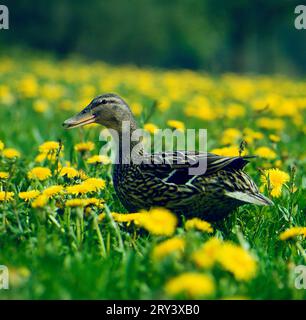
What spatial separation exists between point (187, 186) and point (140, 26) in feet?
92.7

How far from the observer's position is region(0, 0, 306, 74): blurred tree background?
26188 mm

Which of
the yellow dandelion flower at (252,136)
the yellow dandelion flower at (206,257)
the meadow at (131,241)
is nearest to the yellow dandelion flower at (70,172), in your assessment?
the meadow at (131,241)

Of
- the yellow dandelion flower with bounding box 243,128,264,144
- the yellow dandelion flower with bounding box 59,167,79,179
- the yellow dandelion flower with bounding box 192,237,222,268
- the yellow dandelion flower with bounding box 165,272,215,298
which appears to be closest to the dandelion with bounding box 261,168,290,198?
the yellow dandelion flower with bounding box 59,167,79,179

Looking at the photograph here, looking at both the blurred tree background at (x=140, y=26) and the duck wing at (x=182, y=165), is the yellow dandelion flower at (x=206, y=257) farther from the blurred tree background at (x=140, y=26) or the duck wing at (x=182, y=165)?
the blurred tree background at (x=140, y=26)

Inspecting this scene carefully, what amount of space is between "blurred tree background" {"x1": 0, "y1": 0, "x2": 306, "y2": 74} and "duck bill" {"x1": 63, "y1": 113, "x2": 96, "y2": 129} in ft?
71.6

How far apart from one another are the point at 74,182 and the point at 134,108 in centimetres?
383

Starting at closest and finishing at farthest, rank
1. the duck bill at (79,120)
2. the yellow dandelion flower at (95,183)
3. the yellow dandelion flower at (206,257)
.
Result: 1. the yellow dandelion flower at (206,257)
2. the yellow dandelion flower at (95,183)
3. the duck bill at (79,120)

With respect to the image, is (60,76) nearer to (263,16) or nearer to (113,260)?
(113,260)

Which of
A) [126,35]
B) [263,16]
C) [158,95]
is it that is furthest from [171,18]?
[158,95]

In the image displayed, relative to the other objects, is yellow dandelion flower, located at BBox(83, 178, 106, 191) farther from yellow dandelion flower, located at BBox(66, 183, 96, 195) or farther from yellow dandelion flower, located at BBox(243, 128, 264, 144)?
yellow dandelion flower, located at BBox(243, 128, 264, 144)

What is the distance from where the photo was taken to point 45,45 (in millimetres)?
29016

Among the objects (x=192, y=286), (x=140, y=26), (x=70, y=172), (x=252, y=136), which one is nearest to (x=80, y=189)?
(x=70, y=172)

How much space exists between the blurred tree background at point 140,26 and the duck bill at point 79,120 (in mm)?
21820

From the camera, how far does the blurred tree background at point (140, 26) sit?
26.2 meters
